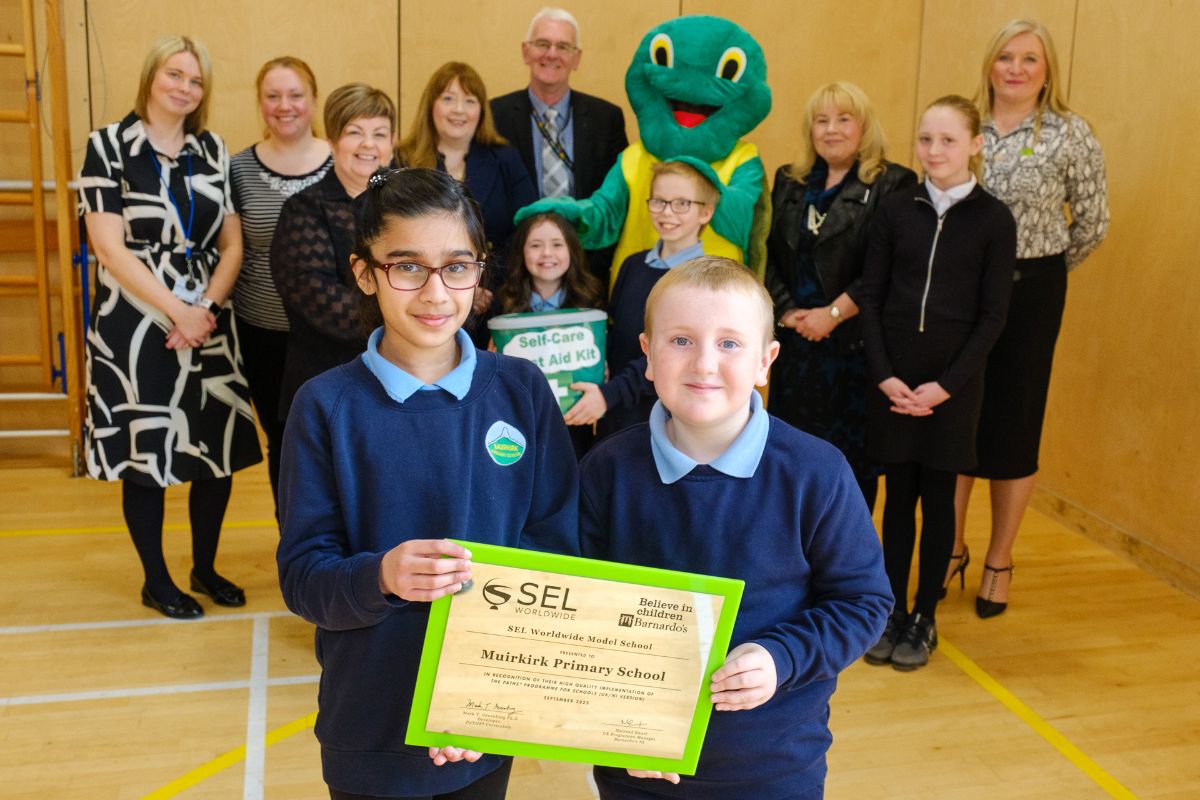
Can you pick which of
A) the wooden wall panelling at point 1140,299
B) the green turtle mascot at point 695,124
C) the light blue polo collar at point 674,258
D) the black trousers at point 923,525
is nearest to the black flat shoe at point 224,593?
the green turtle mascot at point 695,124

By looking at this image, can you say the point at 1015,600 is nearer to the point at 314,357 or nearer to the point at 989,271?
the point at 989,271

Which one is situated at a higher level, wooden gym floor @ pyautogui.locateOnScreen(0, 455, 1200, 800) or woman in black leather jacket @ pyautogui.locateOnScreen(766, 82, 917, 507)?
woman in black leather jacket @ pyautogui.locateOnScreen(766, 82, 917, 507)

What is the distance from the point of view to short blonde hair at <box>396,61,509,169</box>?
334cm

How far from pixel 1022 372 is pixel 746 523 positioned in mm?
2504

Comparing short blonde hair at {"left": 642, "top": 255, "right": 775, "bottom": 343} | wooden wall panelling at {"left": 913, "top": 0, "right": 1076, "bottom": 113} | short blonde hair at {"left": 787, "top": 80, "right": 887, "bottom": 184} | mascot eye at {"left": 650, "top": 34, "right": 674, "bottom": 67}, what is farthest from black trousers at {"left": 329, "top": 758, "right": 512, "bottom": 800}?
wooden wall panelling at {"left": 913, "top": 0, "right": 1076, "bottom": 113}

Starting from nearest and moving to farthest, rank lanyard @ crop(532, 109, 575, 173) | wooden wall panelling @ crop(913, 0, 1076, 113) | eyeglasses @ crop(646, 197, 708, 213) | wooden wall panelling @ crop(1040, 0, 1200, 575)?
eyeglasses @ crop(646, 197, 708, 213)
lanyard @ crop(532, 109, 575, 173)
wooden wall panelling @ crop(1040, 0, 1200, 575)
wooden wall panelling @ crop(913, 0, 1076, 113)

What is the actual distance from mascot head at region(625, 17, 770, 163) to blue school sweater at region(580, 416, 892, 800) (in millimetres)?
2132

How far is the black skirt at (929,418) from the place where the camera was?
10.6 feet

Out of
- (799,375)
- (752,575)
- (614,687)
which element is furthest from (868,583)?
(799,375)

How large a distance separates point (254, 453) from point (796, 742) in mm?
2514

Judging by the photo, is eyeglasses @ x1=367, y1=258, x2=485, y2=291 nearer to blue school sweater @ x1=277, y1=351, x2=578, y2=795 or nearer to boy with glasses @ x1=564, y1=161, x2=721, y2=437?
blue school sweater @ x1=277, y1=351, x2=578, y2=795

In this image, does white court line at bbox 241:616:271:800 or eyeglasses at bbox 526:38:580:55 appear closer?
white court line at bbox 241:616:271:800

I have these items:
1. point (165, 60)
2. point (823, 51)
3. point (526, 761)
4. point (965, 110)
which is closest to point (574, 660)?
point (526, 761)

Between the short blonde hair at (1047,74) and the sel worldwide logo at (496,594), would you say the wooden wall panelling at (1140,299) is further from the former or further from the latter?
the sel worldwide logo at (496,594)
